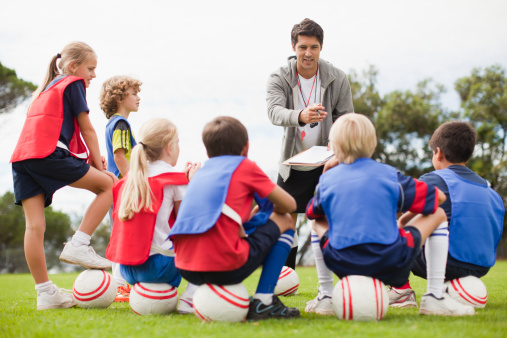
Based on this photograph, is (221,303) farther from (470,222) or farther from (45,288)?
(470,222)

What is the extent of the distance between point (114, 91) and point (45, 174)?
1.41m

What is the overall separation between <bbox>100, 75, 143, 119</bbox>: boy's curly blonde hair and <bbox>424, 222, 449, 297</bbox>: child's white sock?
3505 mm

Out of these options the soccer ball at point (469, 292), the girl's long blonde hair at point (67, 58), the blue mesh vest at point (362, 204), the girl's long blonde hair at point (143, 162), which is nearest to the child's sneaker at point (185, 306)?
the girl's long blonde hair at point (143, 162)

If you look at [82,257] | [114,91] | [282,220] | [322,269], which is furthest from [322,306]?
[114,91]

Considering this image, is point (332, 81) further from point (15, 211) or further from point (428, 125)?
point (15, 211)

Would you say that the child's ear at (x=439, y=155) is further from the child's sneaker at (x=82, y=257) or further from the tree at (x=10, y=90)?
the tree at (x=10, y=90)

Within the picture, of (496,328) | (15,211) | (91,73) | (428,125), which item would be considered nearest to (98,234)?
(15,211)

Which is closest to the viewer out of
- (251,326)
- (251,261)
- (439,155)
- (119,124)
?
(251,326)

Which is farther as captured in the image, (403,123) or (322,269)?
(403,123)

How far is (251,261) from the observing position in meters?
3.34

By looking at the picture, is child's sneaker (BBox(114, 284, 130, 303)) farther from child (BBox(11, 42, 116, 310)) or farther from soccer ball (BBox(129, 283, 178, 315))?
soccer ball (BBox(129, 283, 178, 315))

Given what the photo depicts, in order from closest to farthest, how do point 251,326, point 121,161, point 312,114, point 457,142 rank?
point 251,326
point 457,142
point 312,114
point 121,161

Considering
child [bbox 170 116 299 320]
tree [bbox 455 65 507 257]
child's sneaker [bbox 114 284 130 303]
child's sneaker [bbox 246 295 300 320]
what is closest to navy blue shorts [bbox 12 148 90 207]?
child's sneaker [bbox 114 284 130 303]

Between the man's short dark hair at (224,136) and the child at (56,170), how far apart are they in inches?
56.2
